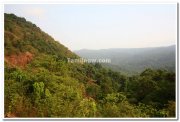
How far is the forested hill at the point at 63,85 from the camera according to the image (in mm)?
8844

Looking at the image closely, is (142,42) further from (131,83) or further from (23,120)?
(23,120)

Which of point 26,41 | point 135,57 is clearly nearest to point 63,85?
point 26,41

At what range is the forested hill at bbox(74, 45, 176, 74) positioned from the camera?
8773 mm

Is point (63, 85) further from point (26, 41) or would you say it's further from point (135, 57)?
point (135, 57)

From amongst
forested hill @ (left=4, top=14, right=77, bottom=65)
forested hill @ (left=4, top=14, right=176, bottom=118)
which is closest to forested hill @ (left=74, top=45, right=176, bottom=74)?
forested hill @ (left=4, top=14, right=176, bottom=118)

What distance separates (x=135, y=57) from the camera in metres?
9.02

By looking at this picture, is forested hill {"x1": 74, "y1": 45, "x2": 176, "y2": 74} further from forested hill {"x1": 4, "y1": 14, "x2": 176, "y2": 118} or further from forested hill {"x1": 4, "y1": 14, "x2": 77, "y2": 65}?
forested hill {"x1": 4, "y1": 14, "x2": 77, "y2": 65}

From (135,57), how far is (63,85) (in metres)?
1.15

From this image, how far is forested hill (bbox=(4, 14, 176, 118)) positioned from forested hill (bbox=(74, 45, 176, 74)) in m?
0.09

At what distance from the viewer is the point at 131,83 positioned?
906 centimetres

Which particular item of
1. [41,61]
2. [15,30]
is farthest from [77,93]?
[15,30]

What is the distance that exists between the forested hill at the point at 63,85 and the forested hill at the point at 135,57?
0.31ft

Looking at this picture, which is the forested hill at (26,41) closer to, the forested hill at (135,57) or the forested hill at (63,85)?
the forested hill at (63,85)

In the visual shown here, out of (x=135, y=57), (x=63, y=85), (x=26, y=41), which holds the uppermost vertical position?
(x=26, y=41)
